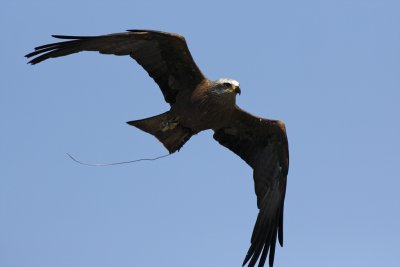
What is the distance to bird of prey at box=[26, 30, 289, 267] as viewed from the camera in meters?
11.6

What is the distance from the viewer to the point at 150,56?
1198 cm

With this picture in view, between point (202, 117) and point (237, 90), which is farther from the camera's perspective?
point (202, 117)

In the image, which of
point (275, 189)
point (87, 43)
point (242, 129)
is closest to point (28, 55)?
point (87, 43)

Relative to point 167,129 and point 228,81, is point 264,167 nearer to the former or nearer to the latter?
point 167,129

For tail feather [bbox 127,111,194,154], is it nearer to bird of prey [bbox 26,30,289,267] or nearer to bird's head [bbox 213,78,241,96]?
bird of prey [bbox 26,30,289,267]

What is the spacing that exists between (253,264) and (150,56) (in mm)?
3705

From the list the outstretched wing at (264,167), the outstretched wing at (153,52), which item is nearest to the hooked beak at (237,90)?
the outstretched wing at (153,52)

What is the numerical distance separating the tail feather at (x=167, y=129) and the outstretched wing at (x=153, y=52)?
31cm

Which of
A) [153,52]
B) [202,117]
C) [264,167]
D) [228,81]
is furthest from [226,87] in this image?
[264,167]

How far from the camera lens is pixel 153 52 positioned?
39.1ft

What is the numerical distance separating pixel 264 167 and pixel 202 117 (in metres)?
1.91

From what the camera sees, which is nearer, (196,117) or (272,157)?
(196,117)

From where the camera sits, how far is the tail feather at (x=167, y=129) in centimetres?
1227

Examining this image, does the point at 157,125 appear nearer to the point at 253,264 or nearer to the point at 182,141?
the point at 182,141
